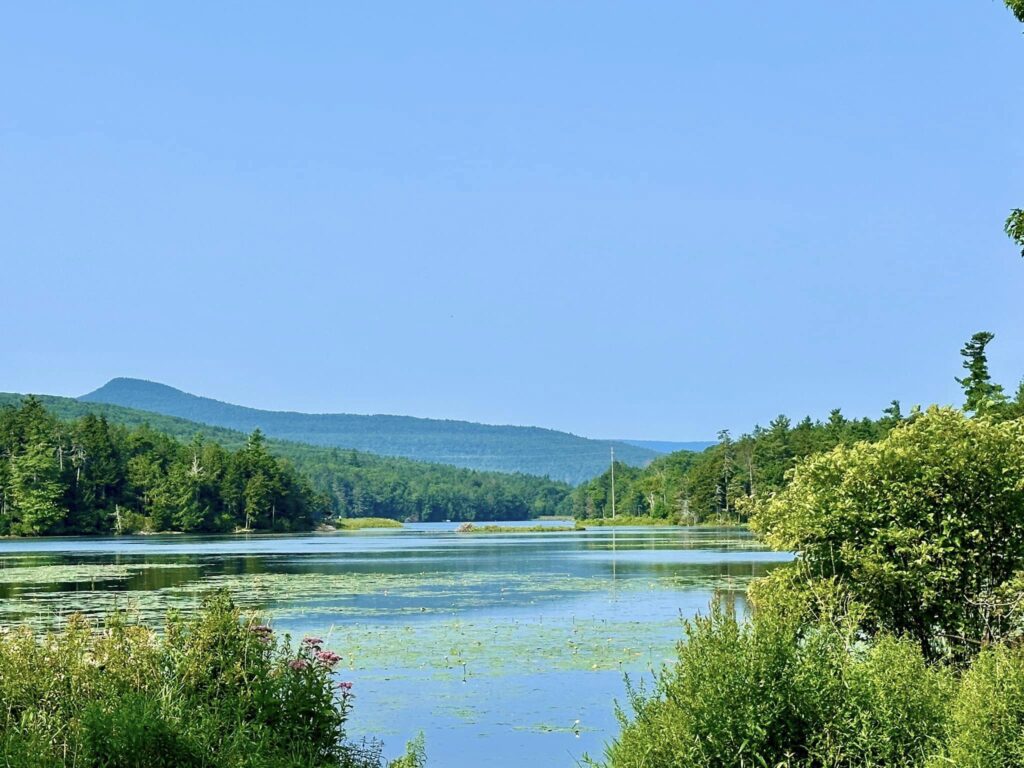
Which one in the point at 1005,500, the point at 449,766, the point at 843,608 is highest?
the point at 1005,500

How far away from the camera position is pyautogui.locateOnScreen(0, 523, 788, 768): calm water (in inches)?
669

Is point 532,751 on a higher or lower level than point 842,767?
lower

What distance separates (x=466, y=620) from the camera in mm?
29672

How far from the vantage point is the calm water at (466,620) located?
17.0 meters

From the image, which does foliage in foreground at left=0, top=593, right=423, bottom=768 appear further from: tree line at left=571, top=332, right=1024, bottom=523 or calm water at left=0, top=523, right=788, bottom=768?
tree line at left=571, top=332, right=1024, bottom=523

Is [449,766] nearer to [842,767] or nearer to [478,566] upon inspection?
[842,767]

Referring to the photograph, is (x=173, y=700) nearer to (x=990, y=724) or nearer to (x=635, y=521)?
(x=990, y=724)

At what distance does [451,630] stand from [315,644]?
14.5 metres

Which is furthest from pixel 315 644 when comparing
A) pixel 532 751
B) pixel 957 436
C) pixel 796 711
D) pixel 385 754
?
pixel 957 436

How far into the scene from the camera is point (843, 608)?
1489 cm

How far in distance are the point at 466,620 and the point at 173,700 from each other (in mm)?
18535

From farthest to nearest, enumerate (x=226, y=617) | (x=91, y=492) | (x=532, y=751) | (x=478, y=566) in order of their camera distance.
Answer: (x=91, y=492) → (x=478, y=566) → (x=532, y=751) → (x=226, y=617)

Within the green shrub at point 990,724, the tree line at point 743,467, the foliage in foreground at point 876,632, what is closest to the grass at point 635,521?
the tree line at point 743,467

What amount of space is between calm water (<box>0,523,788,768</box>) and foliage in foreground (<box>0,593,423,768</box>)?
12.7 ft
